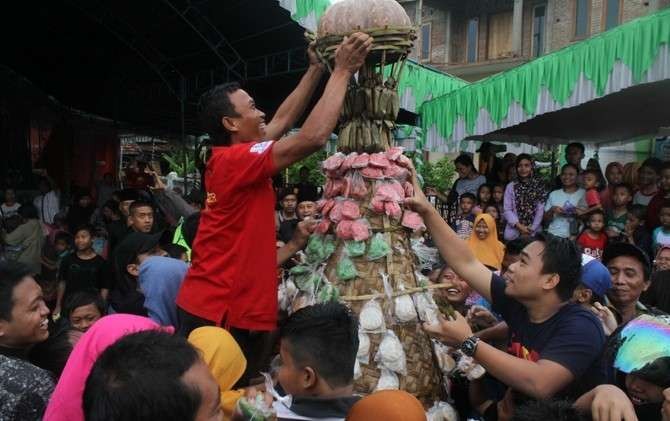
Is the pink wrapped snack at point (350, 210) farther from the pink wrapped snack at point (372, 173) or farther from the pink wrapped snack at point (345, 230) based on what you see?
the pink wrapped snack at point (372, 173)

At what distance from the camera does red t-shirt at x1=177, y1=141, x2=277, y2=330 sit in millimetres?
2273

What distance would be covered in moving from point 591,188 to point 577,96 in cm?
98

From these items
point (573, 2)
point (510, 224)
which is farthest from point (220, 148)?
point (573, 2)

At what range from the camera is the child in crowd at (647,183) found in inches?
233

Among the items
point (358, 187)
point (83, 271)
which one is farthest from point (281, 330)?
point (83, 271)

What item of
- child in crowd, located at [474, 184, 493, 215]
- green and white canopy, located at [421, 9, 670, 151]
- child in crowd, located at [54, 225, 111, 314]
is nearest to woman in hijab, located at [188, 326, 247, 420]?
child in crowd, located at [54, 225, 111, 314]

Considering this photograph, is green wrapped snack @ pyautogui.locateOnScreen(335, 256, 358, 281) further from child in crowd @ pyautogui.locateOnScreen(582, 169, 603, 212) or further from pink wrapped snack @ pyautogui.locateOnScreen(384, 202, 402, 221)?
child in crowd @ pyautogui.locateOnScreen(582, 169, 603, 212)

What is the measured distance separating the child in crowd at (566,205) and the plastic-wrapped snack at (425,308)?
12.4ft

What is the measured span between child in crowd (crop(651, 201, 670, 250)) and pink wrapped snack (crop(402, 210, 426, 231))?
3.43 metres

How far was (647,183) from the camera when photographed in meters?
5.93

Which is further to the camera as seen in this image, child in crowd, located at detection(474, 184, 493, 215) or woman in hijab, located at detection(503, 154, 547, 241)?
child in crowd, located at detection(474, 184, 493, 215)

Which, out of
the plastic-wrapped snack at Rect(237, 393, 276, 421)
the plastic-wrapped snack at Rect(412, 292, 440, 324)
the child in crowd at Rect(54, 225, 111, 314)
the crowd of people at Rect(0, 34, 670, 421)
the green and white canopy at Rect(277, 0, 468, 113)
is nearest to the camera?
the crowd of people at Rect(0, 34, 670, 421)

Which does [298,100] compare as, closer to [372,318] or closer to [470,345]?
[372,318]

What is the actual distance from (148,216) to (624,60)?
4158mm
